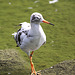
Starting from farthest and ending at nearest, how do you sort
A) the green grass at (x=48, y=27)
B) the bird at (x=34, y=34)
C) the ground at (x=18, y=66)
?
1. the green grass at (x=48, y=27)
2. the ground at (x=18, y=66)
3. the bird at (x=34, y=34)

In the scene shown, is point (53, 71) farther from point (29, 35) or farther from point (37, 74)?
point (29, 35)

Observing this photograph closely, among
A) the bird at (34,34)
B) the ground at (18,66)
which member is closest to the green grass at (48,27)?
the ground at (18,66)

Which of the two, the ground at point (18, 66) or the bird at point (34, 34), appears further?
the ground at point (18, 66)

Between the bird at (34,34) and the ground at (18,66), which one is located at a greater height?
the bird at (34,34)

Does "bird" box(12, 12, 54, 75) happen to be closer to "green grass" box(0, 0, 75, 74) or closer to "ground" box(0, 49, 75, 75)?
"ground" box(0, 49, 75, 75)

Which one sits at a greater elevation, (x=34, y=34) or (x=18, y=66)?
(x=34, y=34)

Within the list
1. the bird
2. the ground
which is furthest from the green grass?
the bird

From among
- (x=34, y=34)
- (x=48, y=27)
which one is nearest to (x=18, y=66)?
(x=34, y=34)

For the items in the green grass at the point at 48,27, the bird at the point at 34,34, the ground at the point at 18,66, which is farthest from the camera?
the green grass at the point at 48,27

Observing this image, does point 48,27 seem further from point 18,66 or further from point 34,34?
point 34,34

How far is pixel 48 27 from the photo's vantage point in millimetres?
8219

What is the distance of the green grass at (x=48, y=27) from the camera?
6488mm

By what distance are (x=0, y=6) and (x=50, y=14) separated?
92.4 inches

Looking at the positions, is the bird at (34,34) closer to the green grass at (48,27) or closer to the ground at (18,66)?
the ground at (18,66)
